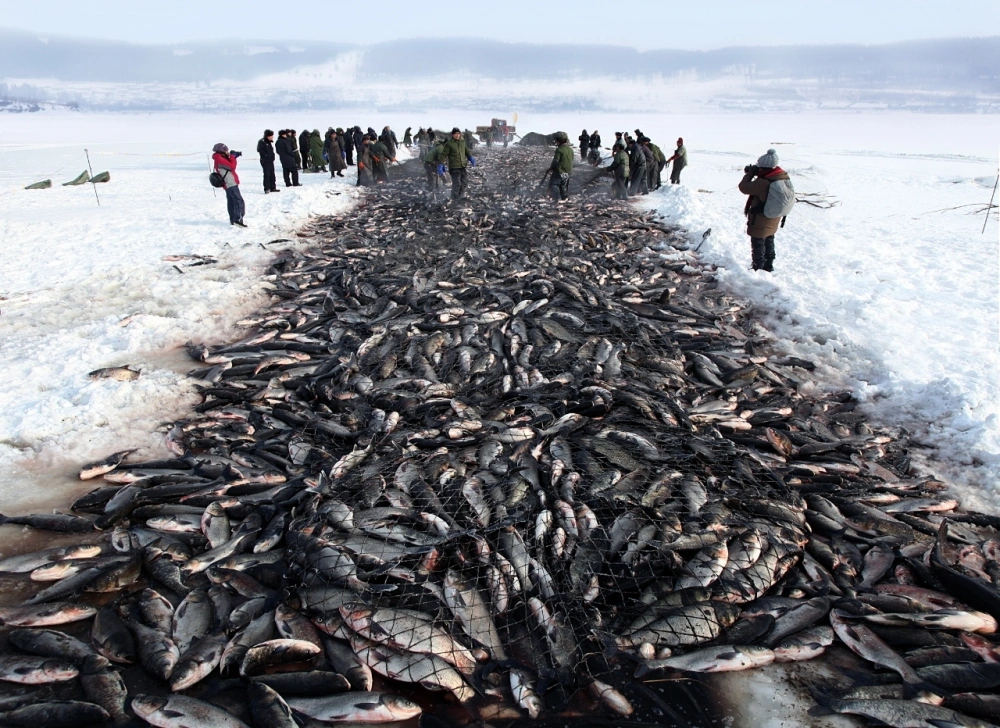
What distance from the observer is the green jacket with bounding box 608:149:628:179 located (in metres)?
20.0

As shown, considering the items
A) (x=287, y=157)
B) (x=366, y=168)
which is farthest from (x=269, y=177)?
(x=366, y=168)

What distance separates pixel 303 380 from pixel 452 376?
175 cm

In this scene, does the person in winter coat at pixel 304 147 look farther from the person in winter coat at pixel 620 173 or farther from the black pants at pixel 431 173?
the person in winter coat at pixel 620 173

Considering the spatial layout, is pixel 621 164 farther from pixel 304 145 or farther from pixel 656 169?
pixel 304 145

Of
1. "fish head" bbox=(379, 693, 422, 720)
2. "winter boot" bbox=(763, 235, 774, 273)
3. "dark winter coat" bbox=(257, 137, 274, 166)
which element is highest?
"dark winter coat" bbox=(257, 137, 274, 166)

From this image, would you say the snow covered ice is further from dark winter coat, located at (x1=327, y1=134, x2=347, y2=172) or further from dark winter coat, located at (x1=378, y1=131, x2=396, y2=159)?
dark winter coat, located at (x1=378, y1=131, x2=396, y2=159)

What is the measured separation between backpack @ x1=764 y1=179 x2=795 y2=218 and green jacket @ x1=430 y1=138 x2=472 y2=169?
31.9 ft

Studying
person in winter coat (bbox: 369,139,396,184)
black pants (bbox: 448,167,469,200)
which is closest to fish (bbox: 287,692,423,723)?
black pants (bbox: 448,167,469,200)

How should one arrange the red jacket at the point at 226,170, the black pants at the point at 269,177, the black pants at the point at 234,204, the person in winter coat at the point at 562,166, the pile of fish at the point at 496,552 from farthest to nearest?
the black pants at the point at 269,177 < the person in winter coat at the point at 562,166 < the black pants at the point at 234,204 < the red jacket at the point at 226,170 < the pile of fish at the point at 496,552

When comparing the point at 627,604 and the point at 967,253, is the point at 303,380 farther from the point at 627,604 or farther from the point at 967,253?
the point at 967,253

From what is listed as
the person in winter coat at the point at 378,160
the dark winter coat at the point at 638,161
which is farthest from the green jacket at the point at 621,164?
the person in winter coat at the point at 378,160

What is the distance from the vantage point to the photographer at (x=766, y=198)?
10.2m

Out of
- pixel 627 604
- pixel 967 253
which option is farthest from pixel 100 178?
pixel 967 253

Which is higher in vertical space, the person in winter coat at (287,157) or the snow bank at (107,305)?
the person in winter coat at (287,157)
